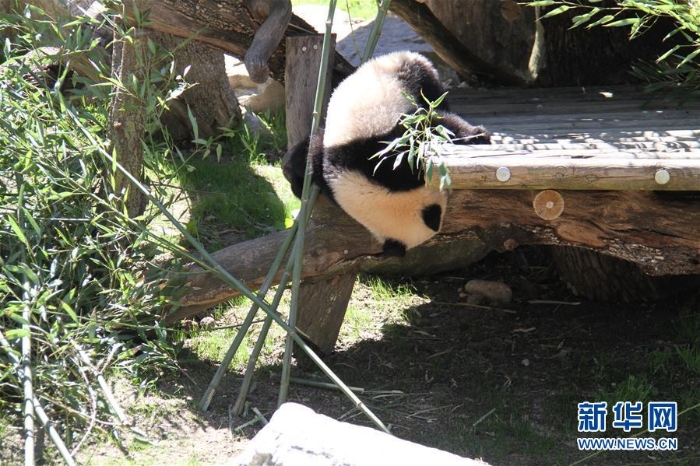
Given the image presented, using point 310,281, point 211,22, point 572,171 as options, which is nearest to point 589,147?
point 572,171

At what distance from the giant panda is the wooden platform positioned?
27 cm

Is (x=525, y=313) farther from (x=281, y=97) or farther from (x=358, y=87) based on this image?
(x=281, y=97)

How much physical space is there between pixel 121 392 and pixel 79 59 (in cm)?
148

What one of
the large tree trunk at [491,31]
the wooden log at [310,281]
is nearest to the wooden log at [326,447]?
the wooden log at [310,281]

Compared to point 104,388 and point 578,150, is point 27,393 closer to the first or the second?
point 104,388

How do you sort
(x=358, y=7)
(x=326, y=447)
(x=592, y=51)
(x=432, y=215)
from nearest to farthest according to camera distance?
(x=326, y=447) → (x=432, y=215) → (x=592, y=51) → (x=358, y=7)

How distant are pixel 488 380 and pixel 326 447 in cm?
172

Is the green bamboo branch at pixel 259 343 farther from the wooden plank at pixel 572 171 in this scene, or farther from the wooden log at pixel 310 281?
the wooden plank at pixel 572 171

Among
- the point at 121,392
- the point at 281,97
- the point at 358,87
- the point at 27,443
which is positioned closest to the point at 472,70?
the point at 358,87

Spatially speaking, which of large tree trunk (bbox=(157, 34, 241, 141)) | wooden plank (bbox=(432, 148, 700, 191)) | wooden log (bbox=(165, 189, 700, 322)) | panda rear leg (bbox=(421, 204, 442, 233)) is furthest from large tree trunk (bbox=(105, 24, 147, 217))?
wooden plank (bbox=(432, 148, 700, 191))

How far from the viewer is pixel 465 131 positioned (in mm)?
3008

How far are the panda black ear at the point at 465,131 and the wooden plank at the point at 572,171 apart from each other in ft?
0.82

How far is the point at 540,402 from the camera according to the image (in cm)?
324

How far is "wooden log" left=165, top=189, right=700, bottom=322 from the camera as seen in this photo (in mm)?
2832
